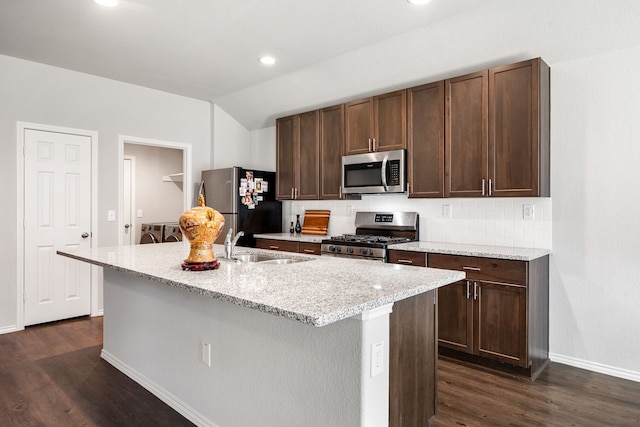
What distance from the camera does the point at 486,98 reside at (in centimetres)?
310

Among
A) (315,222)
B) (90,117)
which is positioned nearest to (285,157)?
(315,222)

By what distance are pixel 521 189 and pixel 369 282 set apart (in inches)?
74.1

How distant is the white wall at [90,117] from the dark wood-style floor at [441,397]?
135 cm

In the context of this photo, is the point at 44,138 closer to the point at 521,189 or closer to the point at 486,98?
the point at 486,98

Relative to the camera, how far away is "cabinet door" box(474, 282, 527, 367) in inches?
107

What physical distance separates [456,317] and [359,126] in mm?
2027

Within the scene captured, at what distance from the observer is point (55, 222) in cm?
402

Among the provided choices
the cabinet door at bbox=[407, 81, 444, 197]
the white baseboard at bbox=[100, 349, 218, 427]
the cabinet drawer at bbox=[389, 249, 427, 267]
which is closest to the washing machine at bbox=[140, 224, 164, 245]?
the white baseboard at bbox=[100, 349, 218, 427]

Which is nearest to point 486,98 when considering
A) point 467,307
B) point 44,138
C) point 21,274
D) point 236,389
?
point 467,307

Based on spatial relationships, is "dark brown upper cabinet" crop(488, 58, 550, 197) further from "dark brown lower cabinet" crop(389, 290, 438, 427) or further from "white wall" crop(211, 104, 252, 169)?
"white wall" crop(211, 104, 252, 169)

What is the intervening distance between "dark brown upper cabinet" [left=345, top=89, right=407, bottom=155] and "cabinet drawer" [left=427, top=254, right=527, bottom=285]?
114cm

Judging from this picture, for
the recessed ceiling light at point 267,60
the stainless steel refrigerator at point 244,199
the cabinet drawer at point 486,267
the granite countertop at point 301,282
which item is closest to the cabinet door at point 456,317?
the cabinet drawer at point 486,267

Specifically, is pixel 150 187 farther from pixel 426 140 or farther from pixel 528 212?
pixel 528 212

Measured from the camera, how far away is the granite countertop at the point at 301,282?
1254 mm
